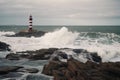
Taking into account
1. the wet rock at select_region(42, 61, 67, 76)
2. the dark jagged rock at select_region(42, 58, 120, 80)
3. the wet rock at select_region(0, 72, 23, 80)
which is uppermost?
the dark jagged rock at select_region(42, 58, 120, 80)

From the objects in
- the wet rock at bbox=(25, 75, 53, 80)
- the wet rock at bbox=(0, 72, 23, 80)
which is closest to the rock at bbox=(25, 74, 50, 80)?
the wet rock at bbox=(25, 75, 53, 80)

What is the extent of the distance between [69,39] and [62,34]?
5.04ft

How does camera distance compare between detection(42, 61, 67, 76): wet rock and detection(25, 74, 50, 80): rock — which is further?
detection(42, 61, 67, 76): wet rock

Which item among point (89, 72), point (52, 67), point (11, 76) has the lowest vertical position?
point (11, 76)

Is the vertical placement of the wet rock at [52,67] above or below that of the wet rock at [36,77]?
above

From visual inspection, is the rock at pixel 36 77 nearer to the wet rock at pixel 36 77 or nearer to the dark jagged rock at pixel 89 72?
the wet rock at pixel 36 77

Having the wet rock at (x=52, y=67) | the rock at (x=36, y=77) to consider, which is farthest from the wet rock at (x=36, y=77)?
the wet rock at (x=52, y=67)

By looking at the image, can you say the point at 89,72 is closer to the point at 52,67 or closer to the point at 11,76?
the point at 52,67

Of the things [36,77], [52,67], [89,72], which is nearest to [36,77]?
[36,77]

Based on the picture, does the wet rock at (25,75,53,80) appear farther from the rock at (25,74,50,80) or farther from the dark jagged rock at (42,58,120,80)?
the dark jagged rock at (42,58,120,80)

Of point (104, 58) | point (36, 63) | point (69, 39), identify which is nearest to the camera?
point (36, 63)

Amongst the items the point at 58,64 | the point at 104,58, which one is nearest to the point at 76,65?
the point at 58,64

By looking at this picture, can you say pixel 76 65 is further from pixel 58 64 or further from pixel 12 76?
pixel 12 76

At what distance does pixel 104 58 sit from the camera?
22.9m
